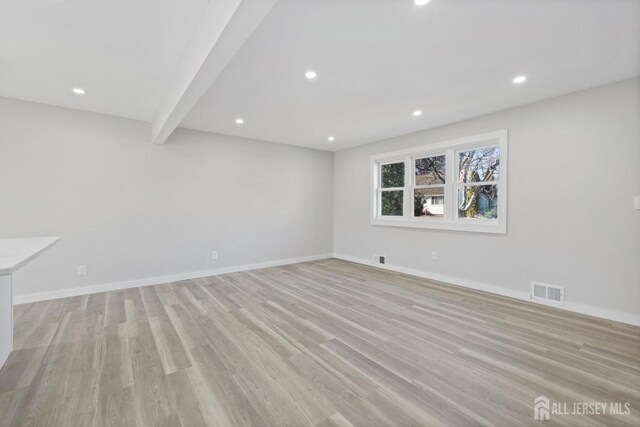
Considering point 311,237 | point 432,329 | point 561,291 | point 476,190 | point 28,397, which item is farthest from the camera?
point 311,237

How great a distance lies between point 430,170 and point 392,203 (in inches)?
38.6

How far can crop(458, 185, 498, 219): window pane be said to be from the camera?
150 inches

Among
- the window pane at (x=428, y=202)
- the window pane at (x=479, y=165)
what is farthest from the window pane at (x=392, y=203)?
the window pane at (x=479, y=165)

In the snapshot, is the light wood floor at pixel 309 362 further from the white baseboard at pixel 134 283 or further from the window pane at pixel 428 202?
the window pane at pixel 428 202

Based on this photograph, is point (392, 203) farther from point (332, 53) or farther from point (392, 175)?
point (332, 53)

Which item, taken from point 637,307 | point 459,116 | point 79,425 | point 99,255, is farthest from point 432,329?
point 99,255

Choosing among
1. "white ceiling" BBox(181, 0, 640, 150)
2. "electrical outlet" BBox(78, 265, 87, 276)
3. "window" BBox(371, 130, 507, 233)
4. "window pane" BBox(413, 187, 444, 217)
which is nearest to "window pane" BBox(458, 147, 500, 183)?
"window" BBox(371, 130, 507, 233)

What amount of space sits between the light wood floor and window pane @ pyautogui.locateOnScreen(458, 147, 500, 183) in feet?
5.69

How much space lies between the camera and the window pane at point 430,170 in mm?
4445

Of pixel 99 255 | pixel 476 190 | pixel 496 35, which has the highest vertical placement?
pixel 496 35

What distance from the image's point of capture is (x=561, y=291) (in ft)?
10.3

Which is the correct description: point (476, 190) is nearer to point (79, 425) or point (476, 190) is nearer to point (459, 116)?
point (459, 116)

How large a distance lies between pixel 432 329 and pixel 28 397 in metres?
3.08

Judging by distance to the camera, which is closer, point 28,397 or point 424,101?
point 28,397
